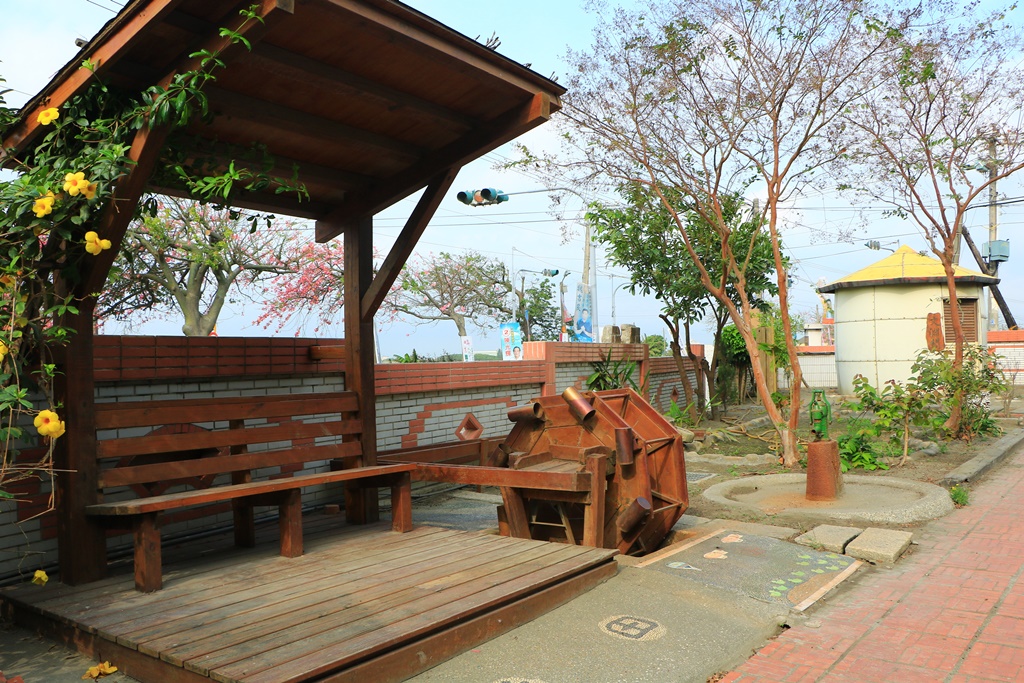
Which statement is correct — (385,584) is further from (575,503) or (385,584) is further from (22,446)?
(22,446)

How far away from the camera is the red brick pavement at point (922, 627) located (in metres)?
3.75

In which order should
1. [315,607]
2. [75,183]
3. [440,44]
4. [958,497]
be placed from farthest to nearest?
1. [958,497]
2. [440,44]
3. [315,607]
4. [75,183]

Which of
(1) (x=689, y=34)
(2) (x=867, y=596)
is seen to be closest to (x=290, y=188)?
(2) (x=867, y=596)

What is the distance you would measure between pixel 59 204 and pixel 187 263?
50.9 ft

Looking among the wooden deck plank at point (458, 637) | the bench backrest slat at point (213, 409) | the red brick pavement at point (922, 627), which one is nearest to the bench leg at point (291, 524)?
the bench backrest slat at point (213, 409)

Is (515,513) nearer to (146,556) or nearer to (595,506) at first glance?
(595,506)

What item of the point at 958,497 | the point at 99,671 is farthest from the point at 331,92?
the point at 958,497

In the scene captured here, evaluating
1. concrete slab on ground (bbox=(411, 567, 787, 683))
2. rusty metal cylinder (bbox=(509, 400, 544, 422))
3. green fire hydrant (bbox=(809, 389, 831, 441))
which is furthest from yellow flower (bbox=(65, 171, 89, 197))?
green fire hydrant (bbox=(809, 389, 831, 441))

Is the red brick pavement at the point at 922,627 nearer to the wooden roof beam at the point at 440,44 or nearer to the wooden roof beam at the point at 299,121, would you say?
the wooden roof beam at the point at 440,44

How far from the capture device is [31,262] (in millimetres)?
3844

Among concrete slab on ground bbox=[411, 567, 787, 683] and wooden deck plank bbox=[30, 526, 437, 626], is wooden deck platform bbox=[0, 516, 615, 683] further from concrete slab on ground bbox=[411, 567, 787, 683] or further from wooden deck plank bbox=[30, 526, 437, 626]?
concrete slab on ground bbox=[411, 567, 787, 683]

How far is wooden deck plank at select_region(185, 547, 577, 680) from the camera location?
10.5ft

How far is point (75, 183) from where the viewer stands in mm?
3686

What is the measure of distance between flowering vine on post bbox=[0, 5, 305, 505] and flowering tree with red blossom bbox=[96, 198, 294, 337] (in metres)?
12.0
